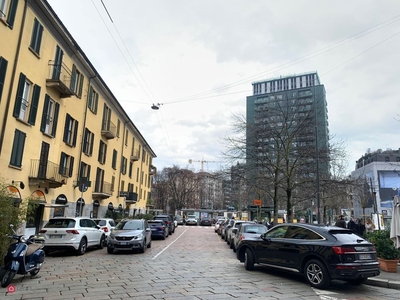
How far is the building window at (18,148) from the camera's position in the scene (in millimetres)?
14773

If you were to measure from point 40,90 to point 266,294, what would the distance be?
16.1 meters

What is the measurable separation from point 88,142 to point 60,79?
23.7ft

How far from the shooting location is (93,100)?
84.1 ft

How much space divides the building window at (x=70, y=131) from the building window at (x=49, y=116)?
1.57 metres

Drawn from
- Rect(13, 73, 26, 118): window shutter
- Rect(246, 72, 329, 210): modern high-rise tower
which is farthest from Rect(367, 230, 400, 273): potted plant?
Rect(13, 73, 26, 118): window shutter

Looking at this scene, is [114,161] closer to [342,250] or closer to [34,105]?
[34,105]

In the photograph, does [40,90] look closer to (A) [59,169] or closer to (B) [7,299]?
(A) [59,169]

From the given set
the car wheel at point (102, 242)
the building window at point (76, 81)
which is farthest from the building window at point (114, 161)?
the car wheel at point (102, 242)

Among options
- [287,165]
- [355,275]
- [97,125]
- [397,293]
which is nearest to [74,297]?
[355,275]

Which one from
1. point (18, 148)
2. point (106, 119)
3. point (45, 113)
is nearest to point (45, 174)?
point (18, 148)

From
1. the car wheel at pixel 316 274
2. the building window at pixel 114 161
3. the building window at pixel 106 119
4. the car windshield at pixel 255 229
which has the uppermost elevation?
the building window at pixel 106 119

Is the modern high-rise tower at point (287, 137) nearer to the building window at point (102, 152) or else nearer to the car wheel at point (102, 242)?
the car wheel at point (102, 242)

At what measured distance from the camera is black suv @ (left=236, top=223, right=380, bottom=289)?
7.13m

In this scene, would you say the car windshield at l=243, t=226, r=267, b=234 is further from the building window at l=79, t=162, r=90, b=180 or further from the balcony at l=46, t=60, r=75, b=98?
the building window at l=79, t=162, r=90, b=180
